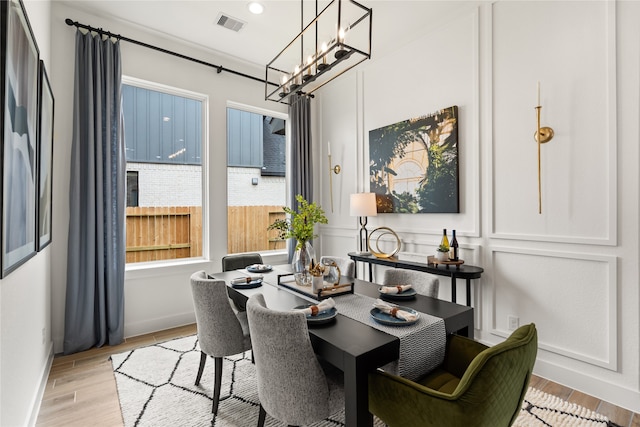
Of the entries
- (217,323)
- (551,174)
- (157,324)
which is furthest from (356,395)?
(157,324)

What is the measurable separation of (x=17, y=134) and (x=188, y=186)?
2275 millimetres

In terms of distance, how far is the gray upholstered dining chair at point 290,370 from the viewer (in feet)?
4.18

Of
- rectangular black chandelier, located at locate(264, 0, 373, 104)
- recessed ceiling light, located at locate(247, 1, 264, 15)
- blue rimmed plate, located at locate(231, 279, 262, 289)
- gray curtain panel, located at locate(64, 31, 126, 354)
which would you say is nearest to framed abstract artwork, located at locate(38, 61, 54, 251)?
gray curtain panel, located at locate(64, 31, 126, 354)

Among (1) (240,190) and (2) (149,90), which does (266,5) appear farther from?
(1) (240,190)

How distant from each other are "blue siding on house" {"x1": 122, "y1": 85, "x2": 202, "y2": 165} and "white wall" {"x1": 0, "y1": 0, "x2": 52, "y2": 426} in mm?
796

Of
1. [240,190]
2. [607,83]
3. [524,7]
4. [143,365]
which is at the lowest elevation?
[143,365]

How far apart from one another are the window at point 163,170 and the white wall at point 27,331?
0.81 metres

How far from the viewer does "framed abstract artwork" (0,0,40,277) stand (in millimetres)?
1175

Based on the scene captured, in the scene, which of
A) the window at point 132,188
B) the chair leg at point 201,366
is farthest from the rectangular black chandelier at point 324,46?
the chair leg at point 201,366

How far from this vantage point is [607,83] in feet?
6.75

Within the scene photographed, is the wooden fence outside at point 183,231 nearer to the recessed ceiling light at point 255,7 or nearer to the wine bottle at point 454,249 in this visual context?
the recessed ceiling light at point 255,7

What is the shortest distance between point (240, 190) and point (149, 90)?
149 cm

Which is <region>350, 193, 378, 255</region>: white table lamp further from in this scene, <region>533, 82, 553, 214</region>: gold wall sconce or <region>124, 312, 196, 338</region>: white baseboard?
<region>124, 312, 196, 338</region>: white baseboard

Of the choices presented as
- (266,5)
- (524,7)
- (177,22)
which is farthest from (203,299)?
(524,7)
